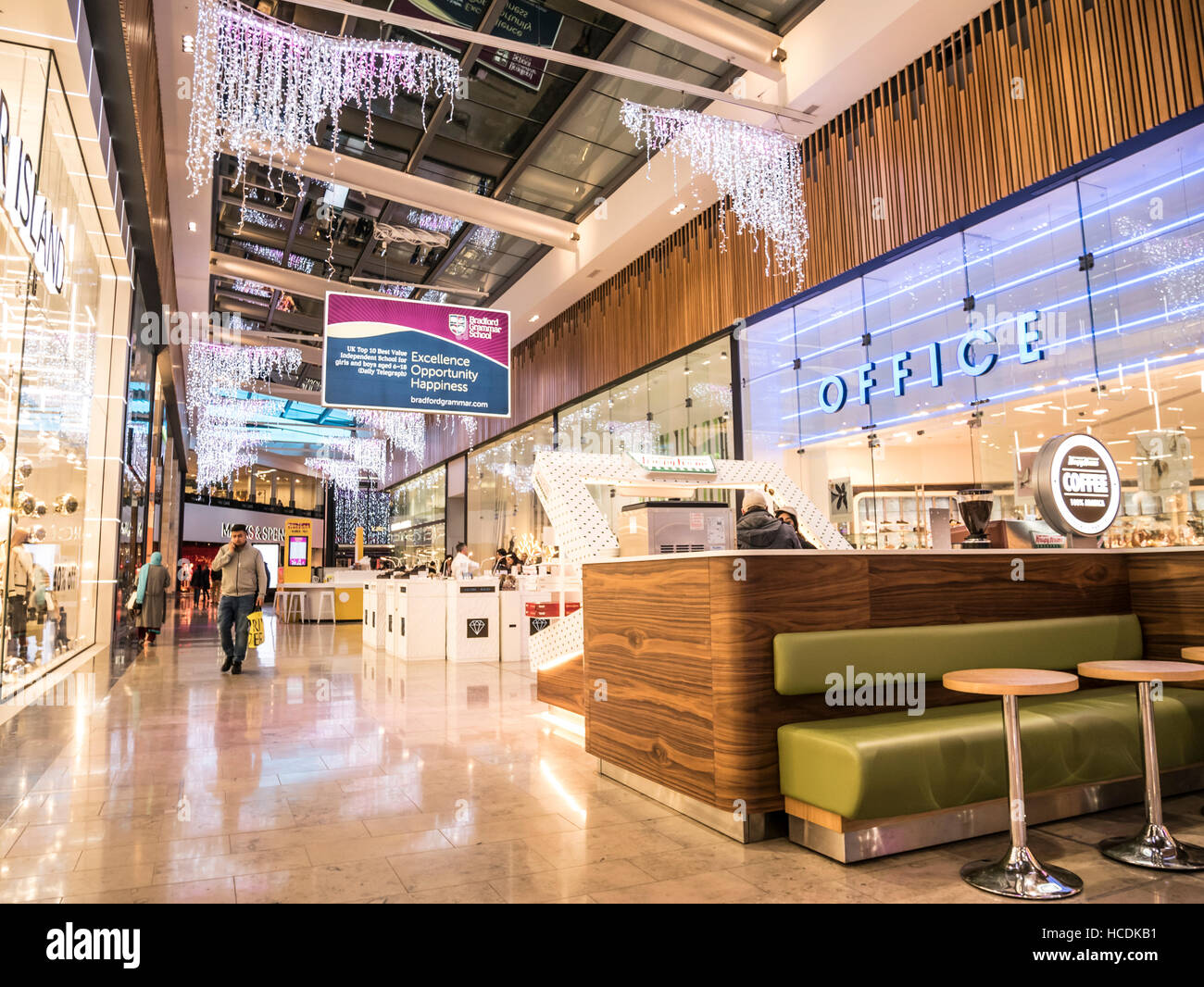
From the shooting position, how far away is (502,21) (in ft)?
24.7

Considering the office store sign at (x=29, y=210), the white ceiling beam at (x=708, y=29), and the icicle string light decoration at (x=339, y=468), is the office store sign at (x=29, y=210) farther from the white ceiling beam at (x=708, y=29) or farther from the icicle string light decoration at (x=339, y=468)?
the icicle string light decoration at (x=339, y=468)

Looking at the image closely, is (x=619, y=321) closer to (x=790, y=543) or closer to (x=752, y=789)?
(x=790, y=543)

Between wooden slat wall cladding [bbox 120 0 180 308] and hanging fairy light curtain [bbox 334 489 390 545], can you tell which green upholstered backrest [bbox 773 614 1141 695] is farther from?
hanging fairy light curtain [bbox 334 489 390 545]

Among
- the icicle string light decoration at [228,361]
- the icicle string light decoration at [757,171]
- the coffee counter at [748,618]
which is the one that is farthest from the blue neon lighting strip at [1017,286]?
the icicle string light decoration at [228,361]

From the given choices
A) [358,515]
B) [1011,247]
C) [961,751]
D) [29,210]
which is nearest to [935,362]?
[1011,247]

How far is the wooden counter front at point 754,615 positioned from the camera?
2725 mm

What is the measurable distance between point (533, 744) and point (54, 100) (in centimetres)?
519

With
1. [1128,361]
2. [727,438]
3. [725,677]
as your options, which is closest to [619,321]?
[727,438]

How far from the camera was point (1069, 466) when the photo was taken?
373cm

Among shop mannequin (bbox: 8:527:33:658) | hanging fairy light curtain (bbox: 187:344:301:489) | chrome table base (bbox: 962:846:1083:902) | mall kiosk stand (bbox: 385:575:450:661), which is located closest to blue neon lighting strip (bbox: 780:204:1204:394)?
mall kiosk stand (bbox: 385:575:450:661)

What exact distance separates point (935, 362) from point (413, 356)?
514cm

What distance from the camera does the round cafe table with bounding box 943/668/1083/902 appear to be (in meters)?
2.17

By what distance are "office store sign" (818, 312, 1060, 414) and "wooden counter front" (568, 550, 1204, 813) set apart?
3.25m

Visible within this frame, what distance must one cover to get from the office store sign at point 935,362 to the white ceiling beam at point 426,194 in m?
4.87
